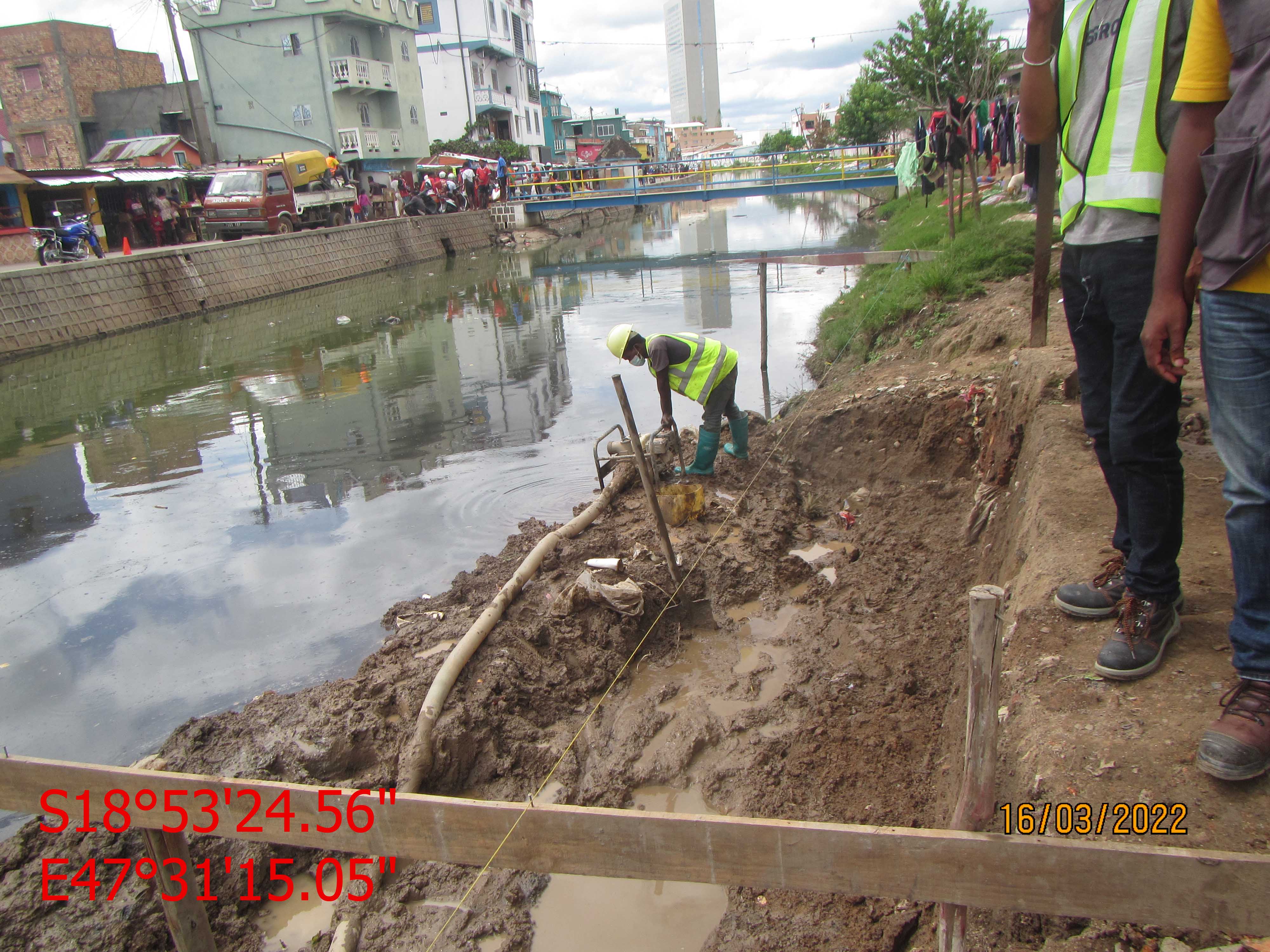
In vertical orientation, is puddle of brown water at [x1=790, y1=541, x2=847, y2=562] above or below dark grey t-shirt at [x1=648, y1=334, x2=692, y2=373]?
below

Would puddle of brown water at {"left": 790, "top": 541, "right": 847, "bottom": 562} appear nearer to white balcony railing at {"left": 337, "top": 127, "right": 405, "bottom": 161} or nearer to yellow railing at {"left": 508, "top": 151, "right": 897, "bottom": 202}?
yellow railing at {"left": 508, "top": 151, "right": 897, "bottom": 202}

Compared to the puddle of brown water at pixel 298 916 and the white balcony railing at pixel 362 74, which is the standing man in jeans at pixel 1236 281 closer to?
the puddle of brown water at pixel 298 916

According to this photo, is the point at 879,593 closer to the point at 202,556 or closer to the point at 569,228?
the point at 202,556

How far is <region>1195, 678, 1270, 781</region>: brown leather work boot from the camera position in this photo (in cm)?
192

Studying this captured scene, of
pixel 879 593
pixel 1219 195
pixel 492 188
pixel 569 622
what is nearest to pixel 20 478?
pixel 569 622

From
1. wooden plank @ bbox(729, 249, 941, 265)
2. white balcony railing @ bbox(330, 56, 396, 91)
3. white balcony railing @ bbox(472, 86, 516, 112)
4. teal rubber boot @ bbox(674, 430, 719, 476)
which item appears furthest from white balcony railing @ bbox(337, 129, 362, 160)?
teal rubber boot @ bbox(674, 430, 719, 476)

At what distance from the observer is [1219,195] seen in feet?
6.24

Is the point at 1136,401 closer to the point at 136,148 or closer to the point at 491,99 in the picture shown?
the point at 136,148

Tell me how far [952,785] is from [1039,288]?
385cm

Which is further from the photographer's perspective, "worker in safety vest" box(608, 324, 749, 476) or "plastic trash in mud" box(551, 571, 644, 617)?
"worker in safety vest" box(608, 324, 749, 476)

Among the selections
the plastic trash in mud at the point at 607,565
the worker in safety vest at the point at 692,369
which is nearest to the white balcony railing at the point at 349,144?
the worker in safety vest at the point at 692,369

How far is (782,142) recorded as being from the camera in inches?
3686
